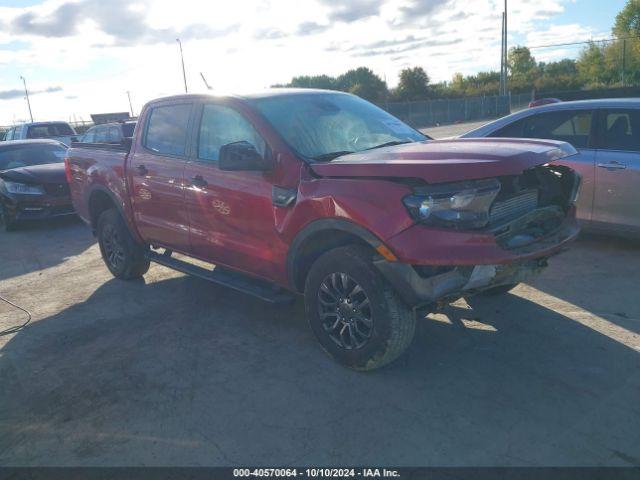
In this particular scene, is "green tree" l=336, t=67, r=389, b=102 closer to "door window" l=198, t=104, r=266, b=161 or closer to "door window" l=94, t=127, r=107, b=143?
"door window" l=94, t=127, r=107, b=143

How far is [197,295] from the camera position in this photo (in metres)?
5.75

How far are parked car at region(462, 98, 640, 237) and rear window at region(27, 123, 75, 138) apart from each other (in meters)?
14.8

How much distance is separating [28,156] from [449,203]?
33.4ft

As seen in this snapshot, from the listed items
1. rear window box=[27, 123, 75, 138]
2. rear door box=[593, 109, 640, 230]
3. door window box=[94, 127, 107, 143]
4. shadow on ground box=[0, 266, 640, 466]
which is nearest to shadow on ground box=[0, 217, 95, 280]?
shadow on ground box=[0, 266, 640, 466]

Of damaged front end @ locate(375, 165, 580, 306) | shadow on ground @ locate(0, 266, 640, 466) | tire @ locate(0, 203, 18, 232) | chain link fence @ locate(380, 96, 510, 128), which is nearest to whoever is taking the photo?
shadow on ground @ locate(0, 266, 640, 466)

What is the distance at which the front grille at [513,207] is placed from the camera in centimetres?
351

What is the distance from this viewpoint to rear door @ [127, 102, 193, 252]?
5.06m

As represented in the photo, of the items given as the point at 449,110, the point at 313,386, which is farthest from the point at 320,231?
the point at 449,110

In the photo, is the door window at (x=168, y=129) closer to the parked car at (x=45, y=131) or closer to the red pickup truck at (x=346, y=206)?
the red pickup truck at (x=346, y=206)

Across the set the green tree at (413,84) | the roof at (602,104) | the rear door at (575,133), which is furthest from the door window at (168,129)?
the green tree at (413,84)

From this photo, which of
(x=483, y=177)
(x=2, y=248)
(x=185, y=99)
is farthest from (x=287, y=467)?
(x=2, y=248)

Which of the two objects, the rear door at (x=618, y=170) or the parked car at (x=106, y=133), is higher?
the parked car at (x=106, y=133)

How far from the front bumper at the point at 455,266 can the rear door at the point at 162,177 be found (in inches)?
93.2

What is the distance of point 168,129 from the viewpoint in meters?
5.32
